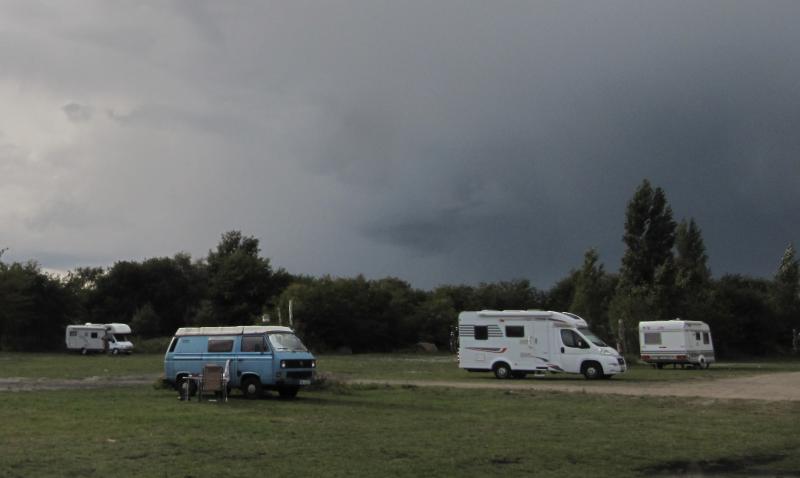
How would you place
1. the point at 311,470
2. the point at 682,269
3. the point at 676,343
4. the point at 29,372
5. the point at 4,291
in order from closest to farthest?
the point at 311,470 → the point at 29,372 → the point at 676,343 → the point at 682,269 → the point at 4,291

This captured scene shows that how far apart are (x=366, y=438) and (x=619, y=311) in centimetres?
4852

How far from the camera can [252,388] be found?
936 inches

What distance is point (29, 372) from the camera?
38938 mm

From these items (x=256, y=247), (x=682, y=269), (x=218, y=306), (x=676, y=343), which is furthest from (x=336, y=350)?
(x=676, y=343)

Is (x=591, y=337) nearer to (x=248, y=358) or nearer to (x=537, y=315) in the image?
(x=537, y=315)

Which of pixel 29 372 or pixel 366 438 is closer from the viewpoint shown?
pixel 366 438

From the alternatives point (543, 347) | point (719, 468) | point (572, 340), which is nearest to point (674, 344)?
point (572, 340)

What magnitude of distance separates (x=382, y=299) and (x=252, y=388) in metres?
64.0

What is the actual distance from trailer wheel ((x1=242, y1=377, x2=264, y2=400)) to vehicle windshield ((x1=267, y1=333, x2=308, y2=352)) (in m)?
1.14

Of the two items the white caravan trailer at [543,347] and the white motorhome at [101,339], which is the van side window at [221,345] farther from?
the white motorhome at [101,339]

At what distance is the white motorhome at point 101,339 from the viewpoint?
67.9 meters

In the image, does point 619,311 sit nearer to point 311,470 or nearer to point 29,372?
point 29,372

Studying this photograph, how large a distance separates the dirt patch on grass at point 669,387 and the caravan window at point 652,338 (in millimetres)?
12948

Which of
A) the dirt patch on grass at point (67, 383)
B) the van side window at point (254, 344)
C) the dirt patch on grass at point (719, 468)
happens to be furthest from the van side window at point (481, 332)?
the dirt patch on grass at point (719, 468)
